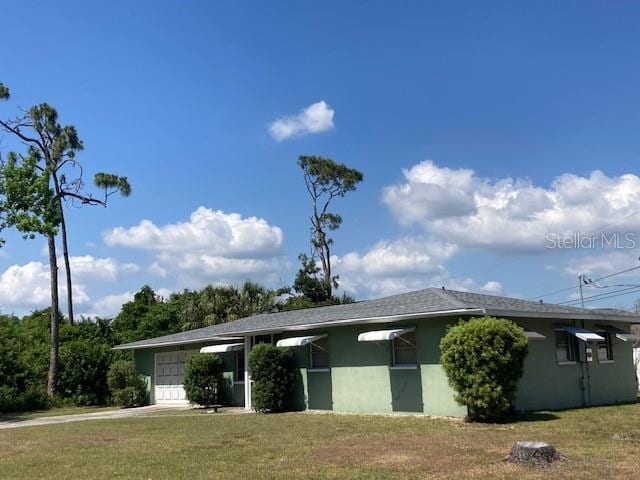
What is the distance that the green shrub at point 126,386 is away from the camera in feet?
84.8

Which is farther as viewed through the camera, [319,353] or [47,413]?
[47,413]

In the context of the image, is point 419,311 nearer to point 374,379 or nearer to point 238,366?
point 374,379

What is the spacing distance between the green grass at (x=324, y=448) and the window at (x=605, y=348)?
343 centimetres

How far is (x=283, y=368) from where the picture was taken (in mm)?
19688

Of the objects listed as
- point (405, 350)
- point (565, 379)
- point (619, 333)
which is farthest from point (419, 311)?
point (619, 333)

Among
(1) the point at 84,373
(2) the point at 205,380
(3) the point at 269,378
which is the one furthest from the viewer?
(1) the point at 84,373

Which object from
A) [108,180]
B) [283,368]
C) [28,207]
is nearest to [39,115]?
[108,180]

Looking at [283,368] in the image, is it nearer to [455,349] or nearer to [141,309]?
[455,349]

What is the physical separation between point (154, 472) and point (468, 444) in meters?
5.14

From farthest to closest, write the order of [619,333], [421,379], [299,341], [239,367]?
1. [239,367]
2. [619,333]
3. [299,341]
4. [421,379]

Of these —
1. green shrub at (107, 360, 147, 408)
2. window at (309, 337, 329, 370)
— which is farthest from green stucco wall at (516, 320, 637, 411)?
green shrub at (107, 360, 147, 408)

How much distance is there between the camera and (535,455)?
8.66 meters

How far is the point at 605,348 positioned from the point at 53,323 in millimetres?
22797

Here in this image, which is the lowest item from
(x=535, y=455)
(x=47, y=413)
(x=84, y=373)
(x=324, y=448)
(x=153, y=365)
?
(x=47, y=413)
